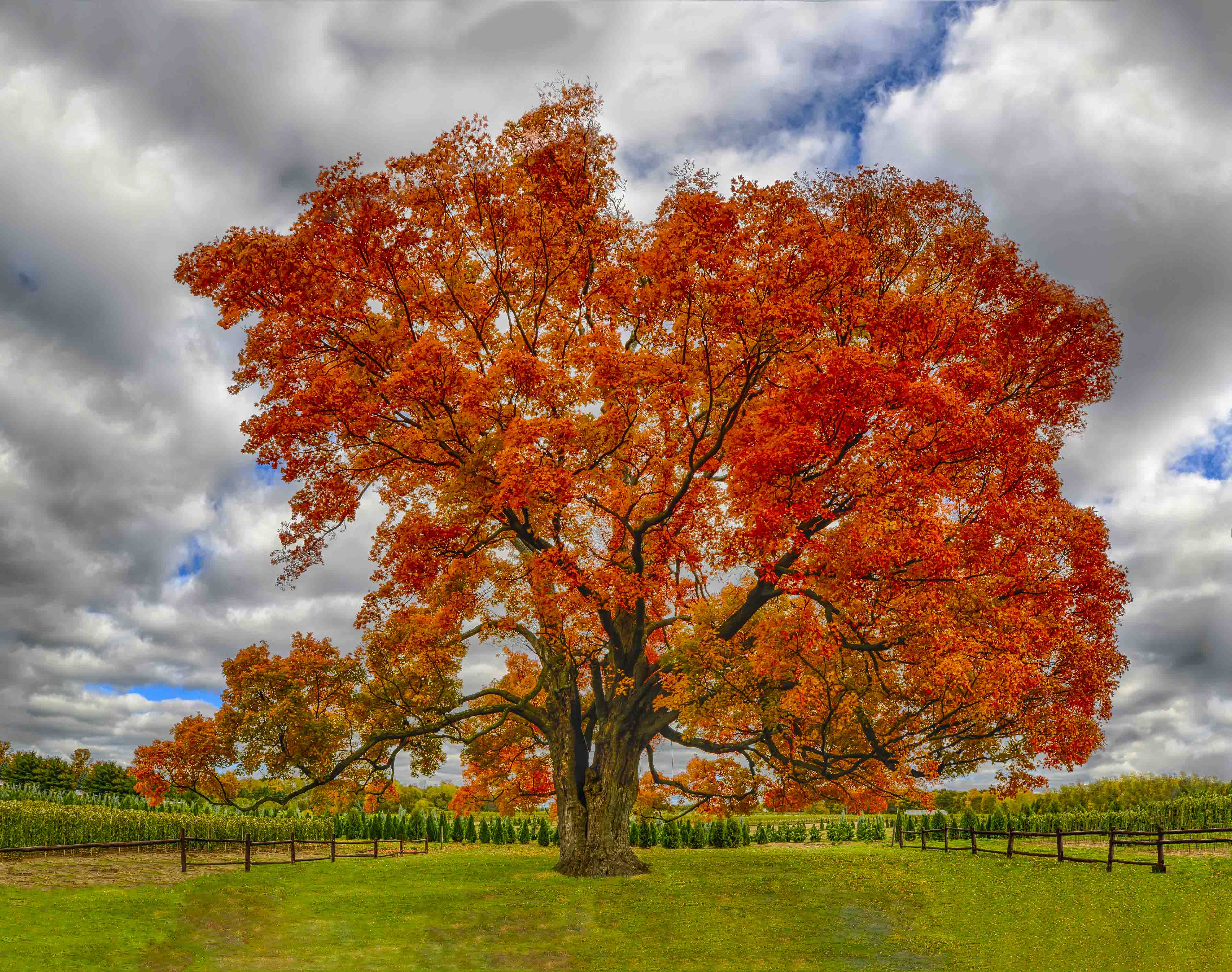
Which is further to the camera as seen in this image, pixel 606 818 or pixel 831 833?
pixel 831 833

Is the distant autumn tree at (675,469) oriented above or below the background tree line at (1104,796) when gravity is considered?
above

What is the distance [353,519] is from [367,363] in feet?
11.4

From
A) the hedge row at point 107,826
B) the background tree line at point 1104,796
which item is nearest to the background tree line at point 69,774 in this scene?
the hedge row at point 107,826

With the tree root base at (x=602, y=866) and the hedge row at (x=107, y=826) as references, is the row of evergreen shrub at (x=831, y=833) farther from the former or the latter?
the tree root base at (x=602, y=866)

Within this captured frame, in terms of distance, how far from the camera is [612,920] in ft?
49.9

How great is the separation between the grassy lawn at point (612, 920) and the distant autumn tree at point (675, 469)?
93.3 inches

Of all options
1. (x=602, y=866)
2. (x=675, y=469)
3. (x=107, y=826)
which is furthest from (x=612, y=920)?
(x=107, y=826)

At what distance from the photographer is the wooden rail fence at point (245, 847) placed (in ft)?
56.3

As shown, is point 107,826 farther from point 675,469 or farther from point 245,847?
point 675,469

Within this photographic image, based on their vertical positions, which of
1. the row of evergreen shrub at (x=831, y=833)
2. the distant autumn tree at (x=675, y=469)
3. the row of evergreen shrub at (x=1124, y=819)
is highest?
the distant autumn tree at (x=675, y=469)

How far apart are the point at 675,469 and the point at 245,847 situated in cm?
1890

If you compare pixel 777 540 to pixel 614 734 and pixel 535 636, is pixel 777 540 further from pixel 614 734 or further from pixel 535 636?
pixel 535 636

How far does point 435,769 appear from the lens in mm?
20578

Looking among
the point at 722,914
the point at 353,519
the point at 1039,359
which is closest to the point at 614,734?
the point at 722,914
